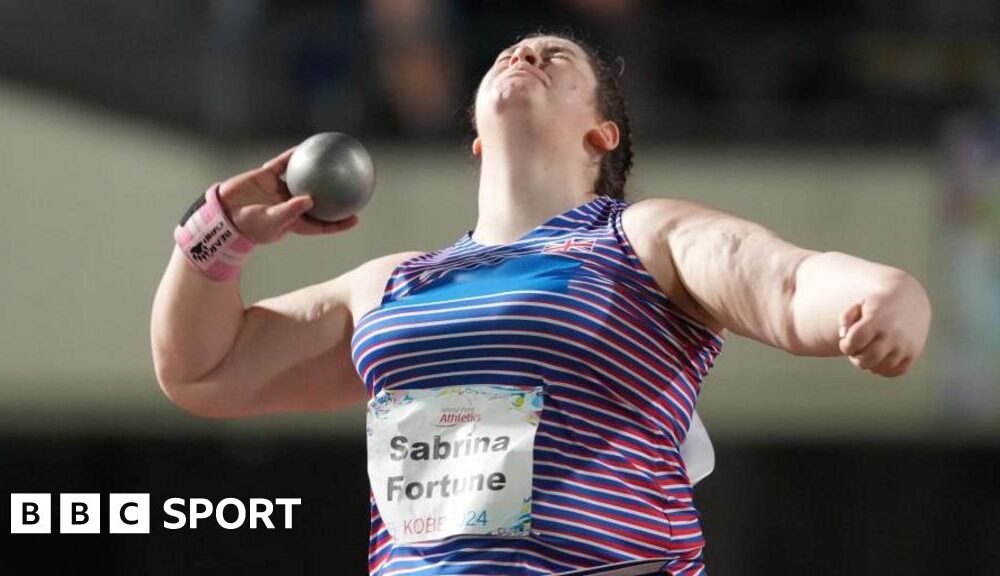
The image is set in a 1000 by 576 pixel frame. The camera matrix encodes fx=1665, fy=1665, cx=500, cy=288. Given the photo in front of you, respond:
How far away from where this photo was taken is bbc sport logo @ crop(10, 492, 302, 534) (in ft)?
13.8

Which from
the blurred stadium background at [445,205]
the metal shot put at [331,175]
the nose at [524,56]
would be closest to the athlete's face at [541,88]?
the nose at [524,56]

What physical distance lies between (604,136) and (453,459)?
0.69 m

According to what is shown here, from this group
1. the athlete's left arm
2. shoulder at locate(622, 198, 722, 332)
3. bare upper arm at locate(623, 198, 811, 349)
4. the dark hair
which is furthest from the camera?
the dark hair

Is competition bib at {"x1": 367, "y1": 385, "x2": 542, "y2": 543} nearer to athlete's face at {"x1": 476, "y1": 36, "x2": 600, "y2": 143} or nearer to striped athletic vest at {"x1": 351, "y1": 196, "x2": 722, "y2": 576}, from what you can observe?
striped athletic vest at {"x1": 351, "y1": 196, "x2": 722, "y2": 576}

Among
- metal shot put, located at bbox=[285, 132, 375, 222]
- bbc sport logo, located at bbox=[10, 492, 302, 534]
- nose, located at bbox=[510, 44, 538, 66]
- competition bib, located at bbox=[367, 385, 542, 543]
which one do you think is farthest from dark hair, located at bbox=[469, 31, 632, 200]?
bbc sport logo, located at bbox=[10, 492, 302, 534]

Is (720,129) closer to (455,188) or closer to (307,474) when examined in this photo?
(455,188)

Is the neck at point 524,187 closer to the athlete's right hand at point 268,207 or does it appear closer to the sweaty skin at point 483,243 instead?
the sweaty skin at point 483,243

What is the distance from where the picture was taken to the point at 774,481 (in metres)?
4.61

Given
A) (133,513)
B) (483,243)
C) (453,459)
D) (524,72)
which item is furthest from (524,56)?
(133,513)

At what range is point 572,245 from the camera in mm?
2383

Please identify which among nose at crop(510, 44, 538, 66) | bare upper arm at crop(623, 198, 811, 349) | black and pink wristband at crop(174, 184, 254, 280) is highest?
nose at crop(510, 44, 538, 66)

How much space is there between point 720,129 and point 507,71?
246cm

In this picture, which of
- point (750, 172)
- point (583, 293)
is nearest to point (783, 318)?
point (583, 293)

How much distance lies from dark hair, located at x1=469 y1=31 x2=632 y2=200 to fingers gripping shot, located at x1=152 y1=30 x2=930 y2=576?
16 cm
